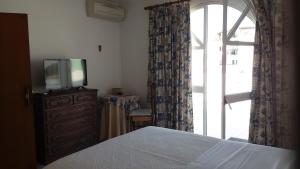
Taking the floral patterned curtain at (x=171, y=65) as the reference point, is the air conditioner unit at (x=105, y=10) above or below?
above

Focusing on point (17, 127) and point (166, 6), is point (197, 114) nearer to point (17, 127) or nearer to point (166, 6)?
Answer: point (166, 6)

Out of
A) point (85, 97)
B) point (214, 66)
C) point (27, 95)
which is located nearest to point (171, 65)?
point (214, 66)

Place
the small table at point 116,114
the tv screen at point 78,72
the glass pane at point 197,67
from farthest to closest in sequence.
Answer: the small table at point 116,114
the glass pane at point 197,67
the tv screen at point 78,72

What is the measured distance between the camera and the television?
10.8 ft

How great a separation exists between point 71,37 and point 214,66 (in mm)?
2194

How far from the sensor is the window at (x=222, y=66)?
131 inches

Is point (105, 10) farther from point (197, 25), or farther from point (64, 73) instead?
point (197, 25)

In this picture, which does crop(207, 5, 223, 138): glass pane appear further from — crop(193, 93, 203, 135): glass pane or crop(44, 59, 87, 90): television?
crop(44, 59, 87, 90): television

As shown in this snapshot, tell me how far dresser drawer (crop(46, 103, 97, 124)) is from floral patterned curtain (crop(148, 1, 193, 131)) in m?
1.02

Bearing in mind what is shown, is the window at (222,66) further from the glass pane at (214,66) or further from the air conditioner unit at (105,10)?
the air conditioner unit at (105,10)

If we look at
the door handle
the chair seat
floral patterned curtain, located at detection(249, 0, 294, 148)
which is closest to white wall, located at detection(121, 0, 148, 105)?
the chair seat

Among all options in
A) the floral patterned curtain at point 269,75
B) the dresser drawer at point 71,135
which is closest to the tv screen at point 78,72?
the dresser drawer at point 71,135

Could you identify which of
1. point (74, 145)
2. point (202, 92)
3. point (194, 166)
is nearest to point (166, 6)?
point (202, 92)

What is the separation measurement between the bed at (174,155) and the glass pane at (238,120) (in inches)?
51.2
